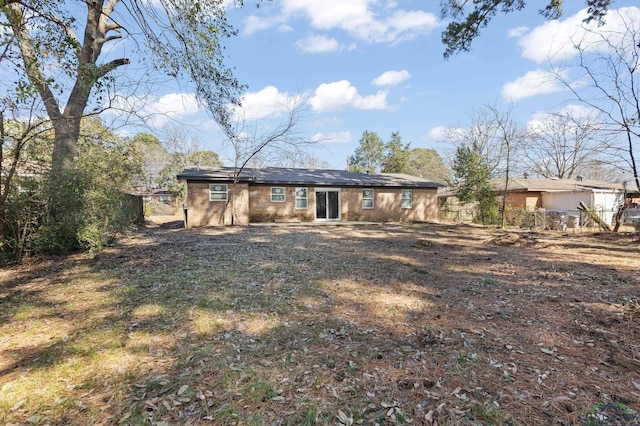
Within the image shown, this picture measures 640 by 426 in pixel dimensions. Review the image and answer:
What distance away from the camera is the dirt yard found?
2.34 metres

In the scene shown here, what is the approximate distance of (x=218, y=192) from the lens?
1600 cm

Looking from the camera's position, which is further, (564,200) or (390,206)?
(564,200)

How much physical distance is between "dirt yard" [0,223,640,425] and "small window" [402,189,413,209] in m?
13.0

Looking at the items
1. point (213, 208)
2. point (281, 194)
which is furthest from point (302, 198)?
point (213, 208)

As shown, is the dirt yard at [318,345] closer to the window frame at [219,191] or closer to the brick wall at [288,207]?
the brick wall at [288,207]

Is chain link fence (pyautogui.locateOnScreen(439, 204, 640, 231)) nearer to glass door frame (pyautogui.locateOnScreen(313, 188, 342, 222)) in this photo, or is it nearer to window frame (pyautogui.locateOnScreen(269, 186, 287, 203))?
glass door frame (pyautogui.locateOnScreen(313, 188, 342, 222))

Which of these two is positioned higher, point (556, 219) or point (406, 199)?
point (406, 199)

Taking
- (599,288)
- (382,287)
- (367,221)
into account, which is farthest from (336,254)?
(367,221)

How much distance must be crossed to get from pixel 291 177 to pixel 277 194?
1.42 m

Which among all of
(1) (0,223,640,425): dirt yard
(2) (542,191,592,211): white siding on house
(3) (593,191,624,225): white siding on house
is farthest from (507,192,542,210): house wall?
(1) (0,223,640,425): dirt yard

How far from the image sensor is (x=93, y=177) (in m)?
7.57

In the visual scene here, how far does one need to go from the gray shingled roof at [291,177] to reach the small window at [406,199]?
1.40 feet

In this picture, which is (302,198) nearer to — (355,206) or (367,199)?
(355,206)

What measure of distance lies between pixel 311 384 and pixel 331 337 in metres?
0.88
